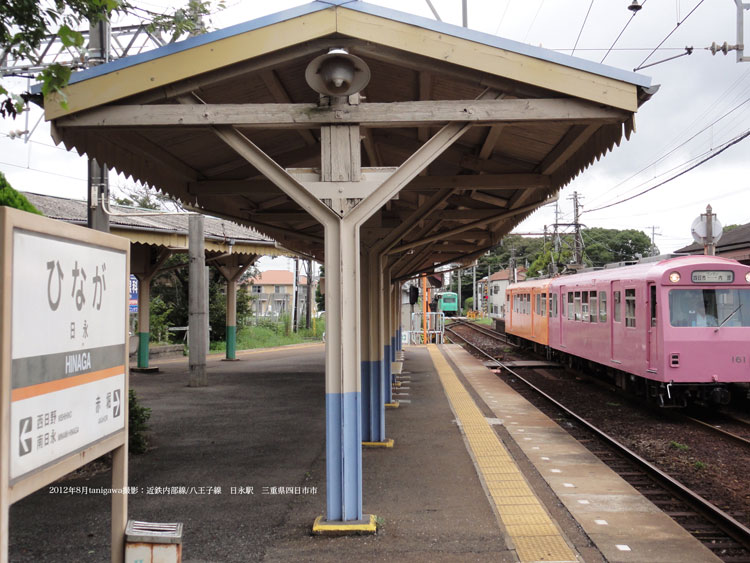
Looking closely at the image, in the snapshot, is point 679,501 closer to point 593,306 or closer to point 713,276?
point 713,276

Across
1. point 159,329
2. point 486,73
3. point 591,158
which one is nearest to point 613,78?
point 486,73

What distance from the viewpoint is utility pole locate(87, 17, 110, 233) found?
7.30 meters

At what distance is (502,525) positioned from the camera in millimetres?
5195

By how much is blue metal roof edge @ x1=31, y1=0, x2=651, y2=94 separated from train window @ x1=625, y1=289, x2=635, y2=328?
7.45 m

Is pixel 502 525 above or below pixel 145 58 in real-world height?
below

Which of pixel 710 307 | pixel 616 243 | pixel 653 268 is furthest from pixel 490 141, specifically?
pixel 616 243

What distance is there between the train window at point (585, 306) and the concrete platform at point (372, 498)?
5.18 metres

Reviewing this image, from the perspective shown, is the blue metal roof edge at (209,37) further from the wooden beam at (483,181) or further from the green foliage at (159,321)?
the green foliage at (159,321)

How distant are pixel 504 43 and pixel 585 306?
10985 mm

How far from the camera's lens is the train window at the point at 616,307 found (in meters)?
12.6

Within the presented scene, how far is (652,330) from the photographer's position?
35.8 feet

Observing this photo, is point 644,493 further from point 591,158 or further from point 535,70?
point 535,70

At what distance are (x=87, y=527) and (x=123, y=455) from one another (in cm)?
197

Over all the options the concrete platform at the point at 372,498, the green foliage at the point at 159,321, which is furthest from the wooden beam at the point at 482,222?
the green foliage at the point at 159,321
